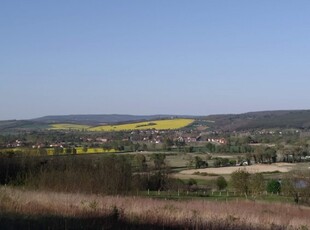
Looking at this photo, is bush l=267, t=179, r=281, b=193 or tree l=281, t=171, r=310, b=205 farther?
bush l=267, t=179, r=281, b=193

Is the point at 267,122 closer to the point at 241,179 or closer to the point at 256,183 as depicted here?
the point at 241,179

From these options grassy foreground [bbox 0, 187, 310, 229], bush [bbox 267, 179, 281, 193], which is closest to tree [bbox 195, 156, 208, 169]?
bush [bbox 267, 179, 281, 193]

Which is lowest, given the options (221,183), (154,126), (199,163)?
(221,183)

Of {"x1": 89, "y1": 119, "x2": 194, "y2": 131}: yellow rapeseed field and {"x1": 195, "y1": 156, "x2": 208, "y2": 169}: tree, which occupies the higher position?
{"x1": 89, "y1": 119, "x2": 194, "y2": 131}: yellow rapeseed field

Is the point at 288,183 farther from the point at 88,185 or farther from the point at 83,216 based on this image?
the point at 83,216

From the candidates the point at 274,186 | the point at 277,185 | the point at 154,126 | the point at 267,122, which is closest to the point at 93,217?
the point at 274,186

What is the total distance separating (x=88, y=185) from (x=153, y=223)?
16056mm

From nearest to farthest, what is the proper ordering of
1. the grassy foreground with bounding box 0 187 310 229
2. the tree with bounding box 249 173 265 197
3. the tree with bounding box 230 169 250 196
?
the grassy foreground with bounding box 0 187 310 229, the tree with bounding box 249 173 265 197, the tree with bounding box 230 169 250 196

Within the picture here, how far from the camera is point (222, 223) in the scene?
1323cm

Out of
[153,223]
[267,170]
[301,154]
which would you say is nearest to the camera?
[153,223]

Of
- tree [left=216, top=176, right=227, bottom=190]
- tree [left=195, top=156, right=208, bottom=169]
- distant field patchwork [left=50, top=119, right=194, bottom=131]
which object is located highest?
distant field patchwork [left=50, top=119, right=194, bottom=131]

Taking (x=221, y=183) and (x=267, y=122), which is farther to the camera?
(x=267, y=122)

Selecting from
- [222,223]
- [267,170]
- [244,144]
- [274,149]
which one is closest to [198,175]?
[267,170]

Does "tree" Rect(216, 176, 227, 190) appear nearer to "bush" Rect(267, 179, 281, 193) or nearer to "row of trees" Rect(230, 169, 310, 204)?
"row of trees" Rect(230, 169, 310, 204)
